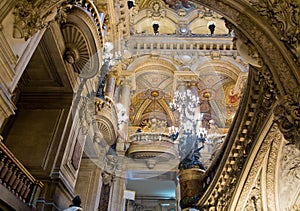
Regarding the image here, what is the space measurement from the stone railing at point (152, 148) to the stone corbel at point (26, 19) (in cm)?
841

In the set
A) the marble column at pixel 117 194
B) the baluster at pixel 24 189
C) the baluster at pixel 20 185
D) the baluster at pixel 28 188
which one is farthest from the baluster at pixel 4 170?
the marble column at pixel 117 194

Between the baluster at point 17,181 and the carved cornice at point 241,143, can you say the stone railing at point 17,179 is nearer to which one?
the baluster at point 17,181

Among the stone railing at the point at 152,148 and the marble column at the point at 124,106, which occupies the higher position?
the marble column at the point at 124,106

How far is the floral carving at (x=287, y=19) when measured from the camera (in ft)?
8.54

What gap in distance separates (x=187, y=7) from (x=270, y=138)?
15.0 metres

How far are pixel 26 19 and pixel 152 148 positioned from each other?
340 inches

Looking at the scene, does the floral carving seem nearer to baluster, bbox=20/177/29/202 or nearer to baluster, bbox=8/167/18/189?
baluster, bbox=8/167/18/189

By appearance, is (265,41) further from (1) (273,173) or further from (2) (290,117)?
(1) (273,173)

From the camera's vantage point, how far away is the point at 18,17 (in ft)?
13.7

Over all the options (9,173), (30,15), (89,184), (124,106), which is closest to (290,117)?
(30,15)

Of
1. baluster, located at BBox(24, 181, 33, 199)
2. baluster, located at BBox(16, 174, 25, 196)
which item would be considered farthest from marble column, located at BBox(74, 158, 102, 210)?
baluster, located at BBox(16, 174, 25, 196)

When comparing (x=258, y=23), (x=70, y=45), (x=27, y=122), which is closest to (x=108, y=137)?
(x=27, y=122)

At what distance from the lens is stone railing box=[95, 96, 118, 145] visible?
977 centimetres

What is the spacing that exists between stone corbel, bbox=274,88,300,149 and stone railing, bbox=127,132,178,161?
9727 mm
